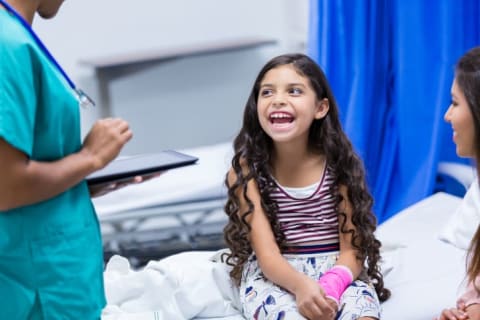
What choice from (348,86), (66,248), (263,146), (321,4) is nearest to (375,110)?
(348,86)

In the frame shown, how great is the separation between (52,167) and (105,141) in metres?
0.11

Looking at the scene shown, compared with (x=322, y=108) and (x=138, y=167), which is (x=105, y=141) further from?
(x=322, y=108)

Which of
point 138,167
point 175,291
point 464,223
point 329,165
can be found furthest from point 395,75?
point 138,167

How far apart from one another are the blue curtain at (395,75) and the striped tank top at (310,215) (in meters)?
1.03

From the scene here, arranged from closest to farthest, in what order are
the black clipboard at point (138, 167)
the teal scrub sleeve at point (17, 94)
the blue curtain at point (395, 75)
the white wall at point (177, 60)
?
the teal scrub sleeve at point (17, 94), the black clipboard at point (138, 167), the blue curtain at point (395, 75), the white wall at point (177, 60)

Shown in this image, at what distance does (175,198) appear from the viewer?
290 centimetres

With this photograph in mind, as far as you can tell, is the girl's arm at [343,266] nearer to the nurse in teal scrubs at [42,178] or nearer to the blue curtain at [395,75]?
the nurse in teal scrubs at [42,178]

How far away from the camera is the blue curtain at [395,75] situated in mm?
2826

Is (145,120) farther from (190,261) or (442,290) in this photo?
(442,290)

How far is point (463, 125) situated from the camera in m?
1.70

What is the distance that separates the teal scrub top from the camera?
1.17m

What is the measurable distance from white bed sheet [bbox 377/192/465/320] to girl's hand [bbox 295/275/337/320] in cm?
20

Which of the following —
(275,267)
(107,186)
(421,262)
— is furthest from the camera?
(421,262)

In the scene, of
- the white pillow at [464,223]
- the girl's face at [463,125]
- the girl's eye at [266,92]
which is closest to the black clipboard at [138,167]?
the girl's eye at [266,92]
